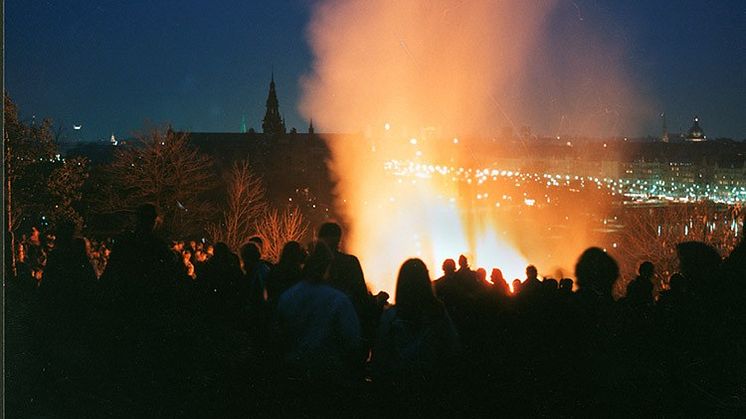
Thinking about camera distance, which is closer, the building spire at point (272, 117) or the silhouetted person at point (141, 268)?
the silhouetted person at point (141, 268)

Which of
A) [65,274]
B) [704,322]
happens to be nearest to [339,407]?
[704,322]

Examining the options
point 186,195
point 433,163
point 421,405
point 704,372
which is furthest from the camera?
point 433,163

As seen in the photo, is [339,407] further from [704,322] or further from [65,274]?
[65,274]

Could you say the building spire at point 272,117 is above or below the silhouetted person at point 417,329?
above

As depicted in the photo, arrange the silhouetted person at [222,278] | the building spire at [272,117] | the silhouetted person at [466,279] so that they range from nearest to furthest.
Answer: the silhouetted person at [222,278], the silhouetted person at [466,279], the building spire at [272,117]

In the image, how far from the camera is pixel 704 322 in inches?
179

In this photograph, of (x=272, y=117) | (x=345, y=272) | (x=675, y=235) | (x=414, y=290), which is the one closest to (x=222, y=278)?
(x=345, y=272)

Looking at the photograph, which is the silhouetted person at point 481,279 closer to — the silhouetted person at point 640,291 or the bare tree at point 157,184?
the silhouetted person at point 640,291

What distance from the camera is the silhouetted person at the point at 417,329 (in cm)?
379

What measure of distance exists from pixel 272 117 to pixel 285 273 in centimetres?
9077

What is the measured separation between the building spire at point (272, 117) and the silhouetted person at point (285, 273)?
282 ft

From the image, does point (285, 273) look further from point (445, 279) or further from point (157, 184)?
point (157, 184)

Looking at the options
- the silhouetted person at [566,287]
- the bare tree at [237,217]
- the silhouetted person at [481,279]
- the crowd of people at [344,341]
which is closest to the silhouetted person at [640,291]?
the crowd of people at [344,341]

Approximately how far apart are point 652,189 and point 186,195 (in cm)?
8389
